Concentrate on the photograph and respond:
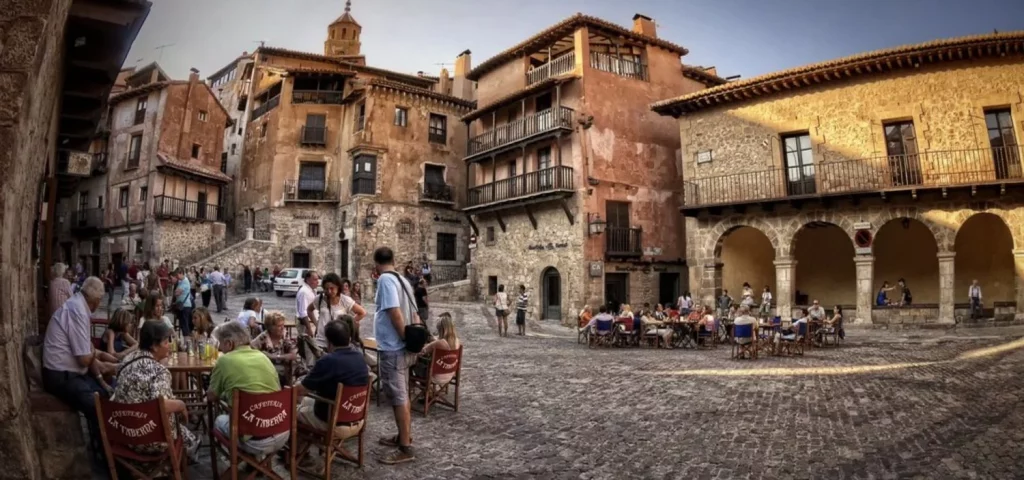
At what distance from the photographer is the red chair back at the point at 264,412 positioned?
4.18 m

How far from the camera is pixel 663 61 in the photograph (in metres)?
25.8

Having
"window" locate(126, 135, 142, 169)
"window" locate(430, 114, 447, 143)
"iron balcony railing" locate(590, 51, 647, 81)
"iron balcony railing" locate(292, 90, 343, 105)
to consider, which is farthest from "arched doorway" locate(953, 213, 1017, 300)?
"window" locate(126, 135, 142, 169)

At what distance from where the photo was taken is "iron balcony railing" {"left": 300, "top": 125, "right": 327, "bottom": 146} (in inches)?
1278

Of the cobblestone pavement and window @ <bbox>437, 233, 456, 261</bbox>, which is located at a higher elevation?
window @ <bbox>437, 233, 456, 261</bbox>

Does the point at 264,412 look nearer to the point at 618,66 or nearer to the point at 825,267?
the point at 825,267

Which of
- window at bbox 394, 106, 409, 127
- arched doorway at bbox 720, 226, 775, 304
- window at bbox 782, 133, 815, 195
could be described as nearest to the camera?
window at bbox 782, 133, 815, 195

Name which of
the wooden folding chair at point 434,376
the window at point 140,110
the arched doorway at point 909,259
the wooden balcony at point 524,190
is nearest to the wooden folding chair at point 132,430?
the wooden folding chair at point 434,376

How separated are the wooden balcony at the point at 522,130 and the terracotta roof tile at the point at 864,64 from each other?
3659 mm

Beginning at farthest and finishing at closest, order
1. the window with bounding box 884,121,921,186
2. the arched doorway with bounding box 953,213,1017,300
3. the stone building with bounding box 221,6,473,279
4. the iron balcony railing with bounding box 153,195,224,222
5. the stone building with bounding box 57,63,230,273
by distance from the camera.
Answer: the stone building with bounding box 221,6,473,279
the stone building with bounding box 57,63,230,273
the iron balcony railing with bounding box 153,195,224,222
the arched doorway with bounding box 953,213,1017,300
the window with bounding box 884,121,921,186

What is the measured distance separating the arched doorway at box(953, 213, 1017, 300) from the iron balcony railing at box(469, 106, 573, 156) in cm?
1371

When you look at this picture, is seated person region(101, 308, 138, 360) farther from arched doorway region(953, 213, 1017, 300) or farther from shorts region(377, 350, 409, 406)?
arched doorway region(953, 213, 1017, 300)

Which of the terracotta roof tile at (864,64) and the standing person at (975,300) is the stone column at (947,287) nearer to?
the standing person at (975,300)

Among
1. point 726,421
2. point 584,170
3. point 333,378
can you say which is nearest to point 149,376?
point 333,378

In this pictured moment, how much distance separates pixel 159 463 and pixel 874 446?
6.52 m
